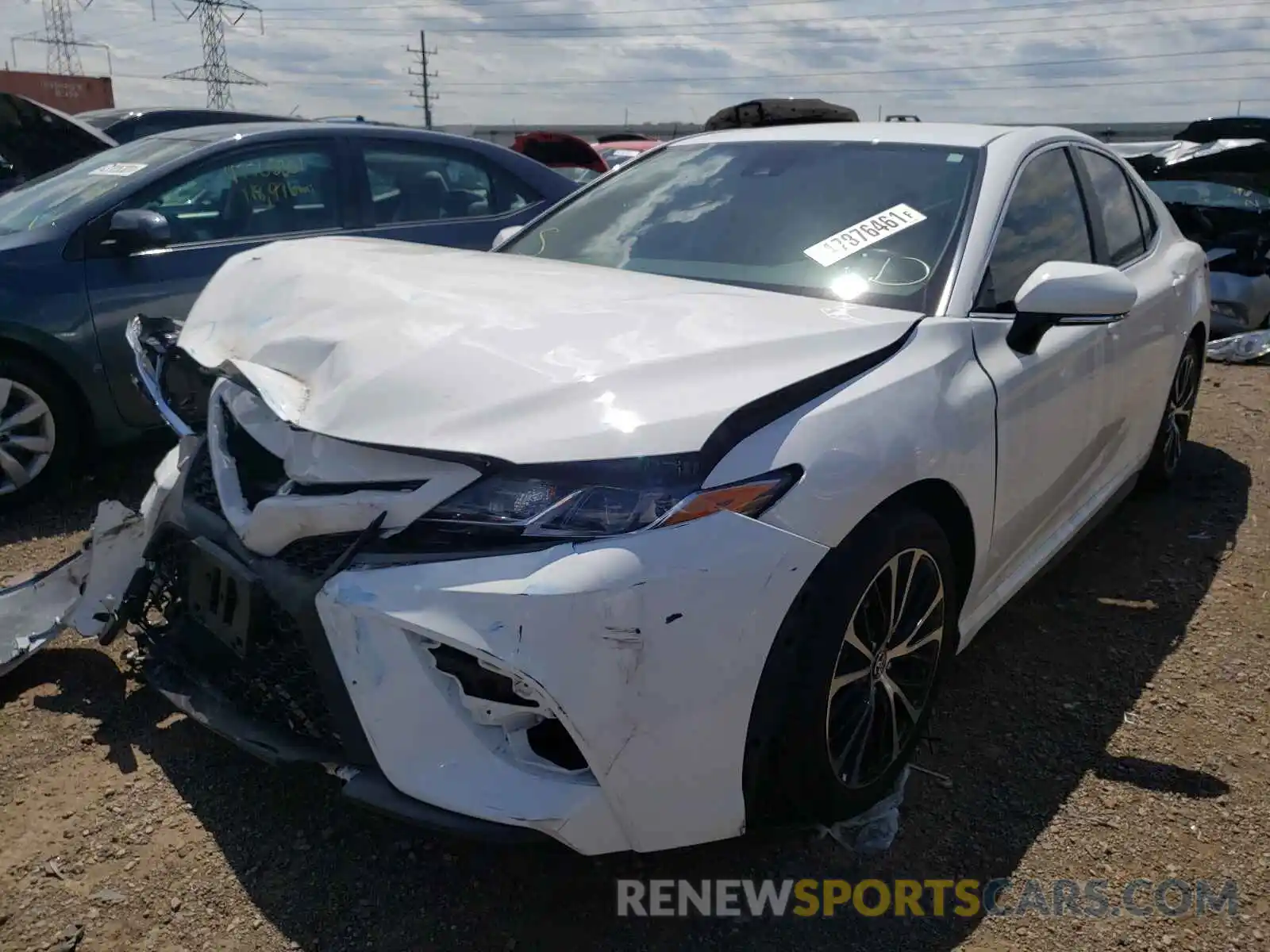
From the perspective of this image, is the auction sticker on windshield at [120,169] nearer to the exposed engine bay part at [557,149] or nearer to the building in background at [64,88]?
the exposed engine bay part at [557,149]

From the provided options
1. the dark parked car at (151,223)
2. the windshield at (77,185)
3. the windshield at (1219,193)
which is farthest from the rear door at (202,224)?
the windshield at (1219,193)

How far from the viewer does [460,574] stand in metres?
1.73

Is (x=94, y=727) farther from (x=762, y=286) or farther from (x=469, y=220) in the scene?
(x=469, y=220)

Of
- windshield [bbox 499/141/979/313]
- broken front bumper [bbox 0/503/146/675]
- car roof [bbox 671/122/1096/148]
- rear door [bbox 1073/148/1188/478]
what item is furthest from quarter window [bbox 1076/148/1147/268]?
broken front bumper [bbox 0/503/146/675]

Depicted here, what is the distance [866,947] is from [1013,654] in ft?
4.62

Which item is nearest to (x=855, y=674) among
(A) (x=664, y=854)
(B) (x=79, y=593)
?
(A) (x=664, y=854)

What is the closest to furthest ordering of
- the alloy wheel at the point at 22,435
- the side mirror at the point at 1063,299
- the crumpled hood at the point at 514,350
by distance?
the crumpled hood at the point at 514,350 → the side mirror at the point at 1063,299 → the alloy wheel at the point at 22,435

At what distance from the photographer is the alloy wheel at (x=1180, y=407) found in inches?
166

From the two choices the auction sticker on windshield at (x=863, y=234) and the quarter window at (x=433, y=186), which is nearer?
the auction sticker on windshield at (x=863, y=234)

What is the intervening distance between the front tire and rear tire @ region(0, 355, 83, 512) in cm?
344

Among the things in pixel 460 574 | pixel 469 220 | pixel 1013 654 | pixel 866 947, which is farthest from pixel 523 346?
pixel 469 220

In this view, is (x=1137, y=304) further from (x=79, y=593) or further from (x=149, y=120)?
(x=149, y=120)

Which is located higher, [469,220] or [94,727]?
[469,220]

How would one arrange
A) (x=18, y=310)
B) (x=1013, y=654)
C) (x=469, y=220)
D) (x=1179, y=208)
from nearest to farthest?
(x=1013, y=654), (x=18, y=310), (x=469, y=220), (x=1179, y=208)
